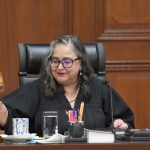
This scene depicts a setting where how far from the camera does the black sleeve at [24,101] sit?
3.58 metres

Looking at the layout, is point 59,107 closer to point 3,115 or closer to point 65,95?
point 65,95

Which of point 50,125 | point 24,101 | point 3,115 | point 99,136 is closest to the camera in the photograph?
point 99,136

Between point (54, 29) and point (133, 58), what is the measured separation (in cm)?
70

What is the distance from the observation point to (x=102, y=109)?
3777mm

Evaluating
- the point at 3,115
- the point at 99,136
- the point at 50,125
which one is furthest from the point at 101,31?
the point at 99,136

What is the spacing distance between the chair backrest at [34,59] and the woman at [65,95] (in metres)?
0.14

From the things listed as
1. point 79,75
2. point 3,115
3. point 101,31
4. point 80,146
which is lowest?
point 80,146

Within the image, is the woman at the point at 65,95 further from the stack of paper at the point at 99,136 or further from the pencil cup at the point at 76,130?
the stack of paper at the point at 99,136

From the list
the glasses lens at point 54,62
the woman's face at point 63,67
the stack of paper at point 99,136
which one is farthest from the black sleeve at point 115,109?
the stack of paper at point 99,136

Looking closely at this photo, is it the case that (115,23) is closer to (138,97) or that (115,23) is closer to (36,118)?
(138,97)

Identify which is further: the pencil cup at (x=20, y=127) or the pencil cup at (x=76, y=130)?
the pencil cup at (x=20, y=127)

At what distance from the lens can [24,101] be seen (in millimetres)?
3645

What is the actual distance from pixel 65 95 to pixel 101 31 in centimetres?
148

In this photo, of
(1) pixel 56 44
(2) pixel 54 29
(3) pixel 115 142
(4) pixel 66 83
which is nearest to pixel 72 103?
(4) pixel 66 83
